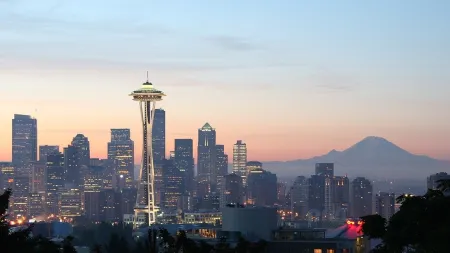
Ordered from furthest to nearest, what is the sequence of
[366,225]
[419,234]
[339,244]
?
[339,244] → [366,225] → [419,234]

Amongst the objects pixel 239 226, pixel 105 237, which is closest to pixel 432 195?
pixel 239 226

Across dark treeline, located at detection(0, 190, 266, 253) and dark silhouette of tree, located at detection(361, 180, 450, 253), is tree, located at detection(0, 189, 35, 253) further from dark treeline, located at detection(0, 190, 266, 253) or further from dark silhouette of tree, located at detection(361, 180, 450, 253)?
dark silhouette of tree, located at detection(361, 180, 450, 253)

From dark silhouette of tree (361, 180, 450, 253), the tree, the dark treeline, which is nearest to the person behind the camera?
the tree

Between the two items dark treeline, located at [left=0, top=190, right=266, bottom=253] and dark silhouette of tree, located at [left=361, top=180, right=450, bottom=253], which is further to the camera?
dark silhouette of tree, located at [left=361, top=180, right=450, bottom=253]

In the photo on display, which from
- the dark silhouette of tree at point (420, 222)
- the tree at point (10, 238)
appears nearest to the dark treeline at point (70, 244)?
the tree at point (10, 238)

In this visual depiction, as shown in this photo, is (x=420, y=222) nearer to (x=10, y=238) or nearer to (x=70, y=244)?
(x=10, y=238)

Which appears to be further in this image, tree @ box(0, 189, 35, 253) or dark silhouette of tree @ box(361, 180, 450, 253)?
dark silhouette of tree @ box(361, 180, 450, 253)

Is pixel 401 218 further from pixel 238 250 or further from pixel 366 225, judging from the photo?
pixel 238 250

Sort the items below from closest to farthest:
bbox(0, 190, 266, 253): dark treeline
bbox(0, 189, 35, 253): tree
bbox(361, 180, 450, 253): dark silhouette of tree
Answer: bbox(0, 189, 35, 253): tree, bbox(0, 190, 266, 253): dark treeline, bbox(361, 180, 450, 253): dark silhouette of tree

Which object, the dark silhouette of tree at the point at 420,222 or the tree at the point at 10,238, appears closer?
the tree at the point at 10,238

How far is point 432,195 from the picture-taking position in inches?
1630

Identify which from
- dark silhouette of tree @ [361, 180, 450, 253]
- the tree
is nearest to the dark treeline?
the tree

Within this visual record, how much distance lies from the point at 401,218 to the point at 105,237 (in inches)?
4586

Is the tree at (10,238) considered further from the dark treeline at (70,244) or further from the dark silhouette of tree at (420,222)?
the dark silhouette of tree at (420,222)
